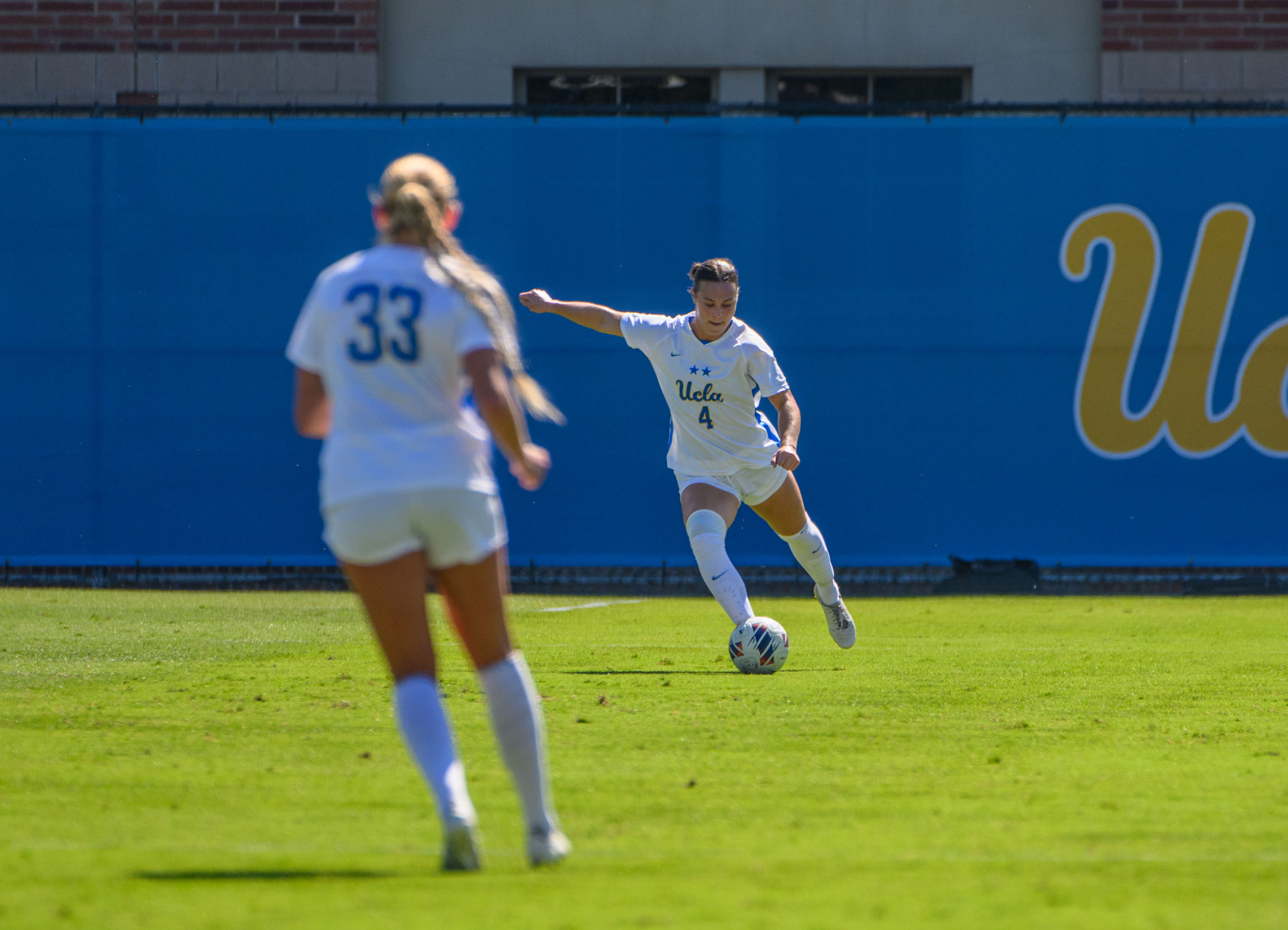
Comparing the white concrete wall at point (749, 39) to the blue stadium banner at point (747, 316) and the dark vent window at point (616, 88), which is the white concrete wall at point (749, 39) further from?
the blue stadium banner at point (747, 316)

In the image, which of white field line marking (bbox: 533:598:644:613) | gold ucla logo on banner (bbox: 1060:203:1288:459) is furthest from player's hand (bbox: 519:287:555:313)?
gold ucla logo on banner (bbox: 1060:203:1288:459)

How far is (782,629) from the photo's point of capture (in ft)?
27.1

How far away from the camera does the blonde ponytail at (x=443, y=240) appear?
162 inches

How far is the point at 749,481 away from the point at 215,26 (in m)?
10.2

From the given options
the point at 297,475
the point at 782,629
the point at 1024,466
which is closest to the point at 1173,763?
the point at 782,629

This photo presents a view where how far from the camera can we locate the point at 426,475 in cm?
400

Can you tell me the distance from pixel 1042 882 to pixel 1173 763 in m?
2.03

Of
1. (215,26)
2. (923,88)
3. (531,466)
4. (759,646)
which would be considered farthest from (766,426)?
(215,26)

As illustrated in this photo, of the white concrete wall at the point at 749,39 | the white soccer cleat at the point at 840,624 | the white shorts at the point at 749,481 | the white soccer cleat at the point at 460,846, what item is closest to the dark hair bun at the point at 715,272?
the white shorts at the point at 749,481

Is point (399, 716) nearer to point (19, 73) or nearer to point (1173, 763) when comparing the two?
point (1173, 763)

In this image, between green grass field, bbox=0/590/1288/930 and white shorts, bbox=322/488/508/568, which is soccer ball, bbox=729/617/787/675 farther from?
white shorts, bbox=322/488/508/568

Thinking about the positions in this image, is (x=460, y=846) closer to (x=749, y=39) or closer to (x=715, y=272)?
(x=715, y=272)

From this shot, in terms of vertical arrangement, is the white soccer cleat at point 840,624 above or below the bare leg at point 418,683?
Result: below

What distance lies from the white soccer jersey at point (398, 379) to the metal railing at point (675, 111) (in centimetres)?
1015
